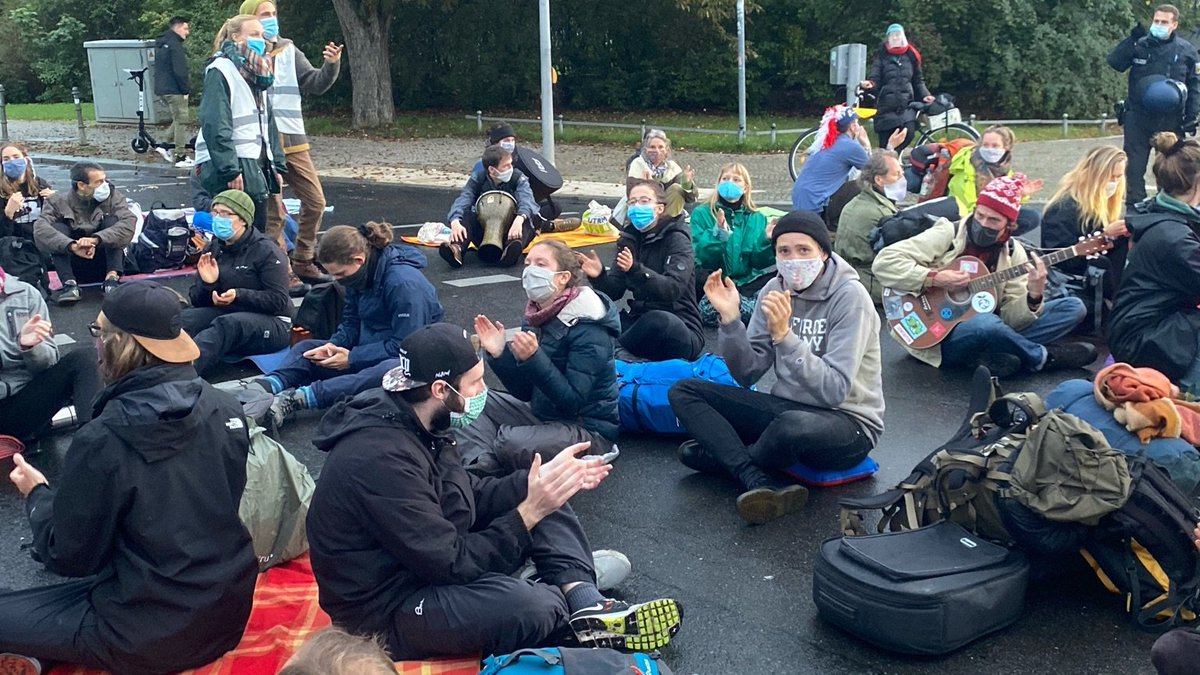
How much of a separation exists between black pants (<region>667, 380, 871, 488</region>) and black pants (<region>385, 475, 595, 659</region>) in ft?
5.59

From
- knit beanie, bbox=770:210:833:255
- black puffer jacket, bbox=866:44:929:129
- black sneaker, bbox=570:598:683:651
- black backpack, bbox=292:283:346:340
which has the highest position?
black puffer jacket, bbox=866:44:929:129

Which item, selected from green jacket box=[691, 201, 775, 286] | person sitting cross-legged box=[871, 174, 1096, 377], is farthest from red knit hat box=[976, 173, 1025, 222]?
green jacket box=[691, 201, 775, 286]

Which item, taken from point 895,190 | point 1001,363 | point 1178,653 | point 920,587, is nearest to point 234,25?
point 895,190

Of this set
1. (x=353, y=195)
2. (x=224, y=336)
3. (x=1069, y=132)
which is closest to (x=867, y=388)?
(x=224, y=336)

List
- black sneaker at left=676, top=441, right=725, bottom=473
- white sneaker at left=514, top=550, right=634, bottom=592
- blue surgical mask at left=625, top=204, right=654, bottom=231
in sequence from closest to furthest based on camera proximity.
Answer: white sneaker at left=514, top=550, right=634, bottom=592 < black sneaker at left=676, top=441, right=725, bottom=473 < blue surgical mask at left=625, top=204, right=654, bottom=231

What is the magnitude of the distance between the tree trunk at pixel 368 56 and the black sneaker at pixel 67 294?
56.4 ft

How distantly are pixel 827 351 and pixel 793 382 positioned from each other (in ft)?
0.72

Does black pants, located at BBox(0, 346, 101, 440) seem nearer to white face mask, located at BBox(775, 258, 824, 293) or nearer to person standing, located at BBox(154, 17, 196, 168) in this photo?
white face mask, located at BBox(775, 258, 824, 293)

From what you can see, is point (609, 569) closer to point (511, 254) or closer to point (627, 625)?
point (627, 625)

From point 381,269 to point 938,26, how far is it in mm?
22178

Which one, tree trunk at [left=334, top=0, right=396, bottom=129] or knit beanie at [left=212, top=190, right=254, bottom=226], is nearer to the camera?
knit beanie at [left=212, top=190, right=254, bottom=226]

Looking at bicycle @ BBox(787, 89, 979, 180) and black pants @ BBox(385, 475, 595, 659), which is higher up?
bicycle @ BBox(787, 89, 979, 180)

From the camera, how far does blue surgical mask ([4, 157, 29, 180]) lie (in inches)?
382

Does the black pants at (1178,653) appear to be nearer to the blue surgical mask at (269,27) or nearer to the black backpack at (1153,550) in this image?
the black backpack at (1153,550)
